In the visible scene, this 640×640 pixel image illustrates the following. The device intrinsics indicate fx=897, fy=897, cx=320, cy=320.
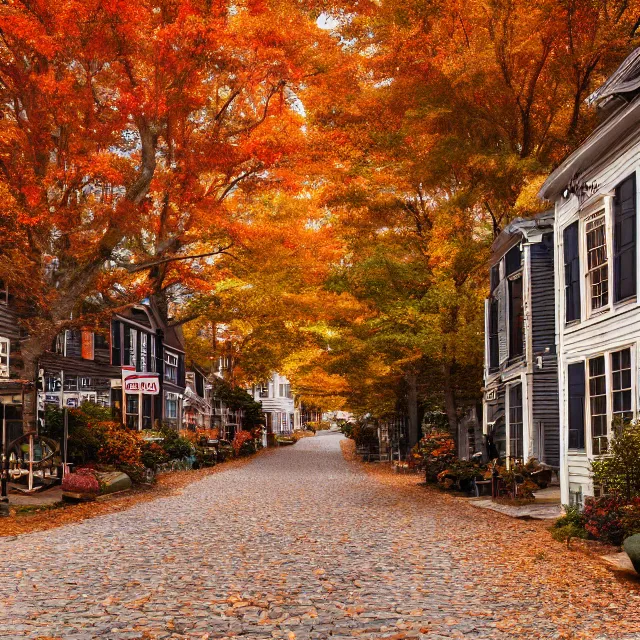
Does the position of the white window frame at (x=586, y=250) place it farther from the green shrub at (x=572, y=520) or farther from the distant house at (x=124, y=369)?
the distant house at (x=124, y=369)

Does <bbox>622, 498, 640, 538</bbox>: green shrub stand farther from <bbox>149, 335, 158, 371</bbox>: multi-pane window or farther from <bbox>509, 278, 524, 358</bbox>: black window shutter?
<bbox>149, 335, 158, 371</bbox>: multi-pane window

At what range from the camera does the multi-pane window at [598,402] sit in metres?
16.1

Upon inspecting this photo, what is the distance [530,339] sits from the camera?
2336cm

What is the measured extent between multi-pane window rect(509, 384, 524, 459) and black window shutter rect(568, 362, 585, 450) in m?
6.55

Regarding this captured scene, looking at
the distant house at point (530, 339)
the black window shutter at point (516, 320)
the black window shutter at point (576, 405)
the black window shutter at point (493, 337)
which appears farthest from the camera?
the black window shutter at point (493, 337)

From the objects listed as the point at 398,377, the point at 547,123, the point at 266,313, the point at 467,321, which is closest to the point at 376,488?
the point at 467,321

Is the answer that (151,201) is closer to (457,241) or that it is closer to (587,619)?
(457,241)

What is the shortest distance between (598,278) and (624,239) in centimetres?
163

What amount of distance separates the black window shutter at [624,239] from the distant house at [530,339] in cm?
695


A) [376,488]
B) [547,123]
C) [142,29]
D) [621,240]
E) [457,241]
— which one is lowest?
[376,488]

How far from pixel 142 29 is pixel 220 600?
16.1 metres

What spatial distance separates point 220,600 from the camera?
9.28m

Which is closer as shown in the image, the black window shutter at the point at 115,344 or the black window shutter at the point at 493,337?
the black window shutter at the point at 493,337

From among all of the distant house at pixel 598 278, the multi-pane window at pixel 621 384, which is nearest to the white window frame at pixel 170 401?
the distant house at pixel 598 278
